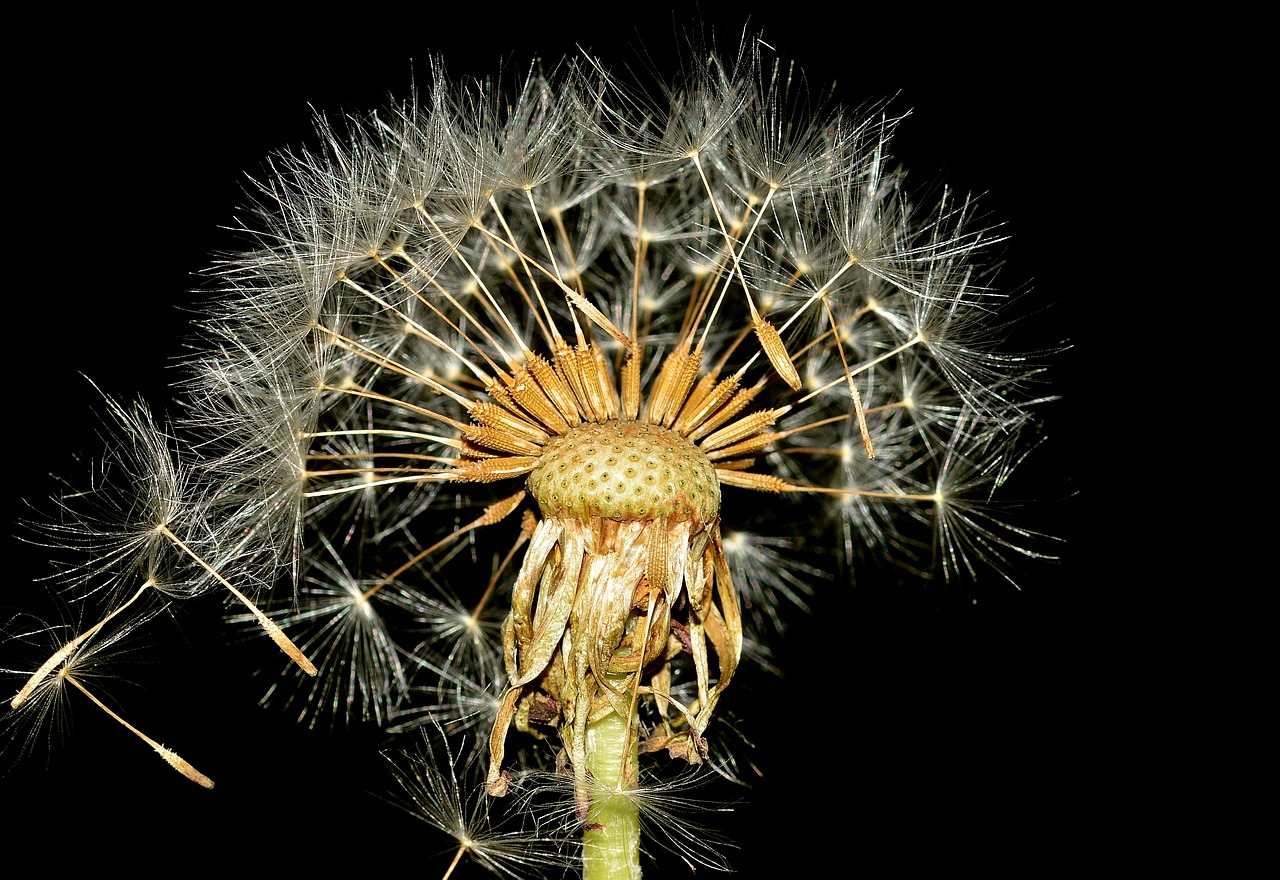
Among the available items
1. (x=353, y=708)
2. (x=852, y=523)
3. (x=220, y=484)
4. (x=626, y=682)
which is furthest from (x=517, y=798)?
(x=852, y=523)

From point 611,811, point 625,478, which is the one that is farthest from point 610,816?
point 625,478

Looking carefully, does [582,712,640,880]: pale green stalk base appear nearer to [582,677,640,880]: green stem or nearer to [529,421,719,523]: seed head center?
[582,677,640,880]: green stem

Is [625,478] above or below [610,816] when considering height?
above

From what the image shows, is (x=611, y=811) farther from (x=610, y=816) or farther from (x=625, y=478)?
(x=625, y=478)

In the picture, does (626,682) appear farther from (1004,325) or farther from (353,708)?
(1004,325)

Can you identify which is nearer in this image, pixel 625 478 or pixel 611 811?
pixel 625 478

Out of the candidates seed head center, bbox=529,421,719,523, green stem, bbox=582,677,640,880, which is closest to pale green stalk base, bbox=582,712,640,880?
green stem, bbox=582,677,640,880
